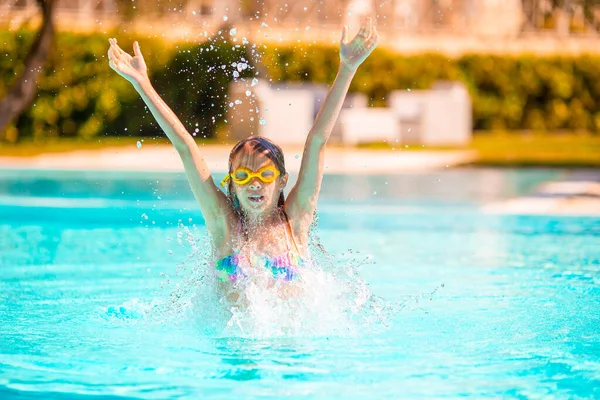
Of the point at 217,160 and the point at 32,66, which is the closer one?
the point at 32,66

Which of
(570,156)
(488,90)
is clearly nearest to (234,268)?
(570,156)

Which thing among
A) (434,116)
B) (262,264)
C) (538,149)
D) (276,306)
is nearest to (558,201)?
(276,306)

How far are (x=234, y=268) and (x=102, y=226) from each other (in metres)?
4.92

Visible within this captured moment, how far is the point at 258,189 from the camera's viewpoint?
172 inches

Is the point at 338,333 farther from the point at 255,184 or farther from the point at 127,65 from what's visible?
the point at 127,65

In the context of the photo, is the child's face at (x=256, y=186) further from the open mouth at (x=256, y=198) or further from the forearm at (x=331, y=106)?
the forearm at (x=331, y=106)

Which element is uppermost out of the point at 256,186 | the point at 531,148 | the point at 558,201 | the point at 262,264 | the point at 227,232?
the point at 531,148

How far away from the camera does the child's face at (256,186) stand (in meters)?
4.35

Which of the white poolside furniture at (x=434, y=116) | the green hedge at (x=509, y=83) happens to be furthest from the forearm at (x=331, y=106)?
the green hedge at (x=509, y=83)

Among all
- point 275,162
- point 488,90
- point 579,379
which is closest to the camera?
point 579,379

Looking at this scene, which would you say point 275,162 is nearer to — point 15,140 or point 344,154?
point 344,154

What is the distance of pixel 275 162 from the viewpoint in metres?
4.40

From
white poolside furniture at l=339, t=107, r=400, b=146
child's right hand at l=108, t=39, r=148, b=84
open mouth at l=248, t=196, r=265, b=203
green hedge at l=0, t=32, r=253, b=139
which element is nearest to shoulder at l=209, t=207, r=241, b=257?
open mouth at l=248, t=196, r=265, b=203

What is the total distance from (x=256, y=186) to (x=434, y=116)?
15417mm
